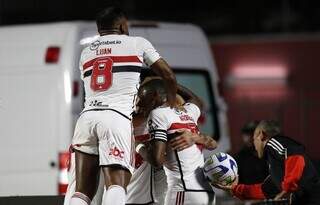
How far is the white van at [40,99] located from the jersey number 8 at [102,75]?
3153 mm

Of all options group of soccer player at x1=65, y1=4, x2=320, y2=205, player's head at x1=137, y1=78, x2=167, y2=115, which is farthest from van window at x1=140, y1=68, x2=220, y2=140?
player's head at x1=137, y1=78, x2=167, y2=115

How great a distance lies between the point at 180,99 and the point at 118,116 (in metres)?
1.09

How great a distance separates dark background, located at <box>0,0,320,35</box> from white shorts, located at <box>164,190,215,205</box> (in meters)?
15.8

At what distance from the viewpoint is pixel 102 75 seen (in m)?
7.63

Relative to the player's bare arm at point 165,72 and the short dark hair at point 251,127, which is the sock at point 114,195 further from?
the short dark hair at point 251,127

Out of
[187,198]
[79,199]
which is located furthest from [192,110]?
[79,199]

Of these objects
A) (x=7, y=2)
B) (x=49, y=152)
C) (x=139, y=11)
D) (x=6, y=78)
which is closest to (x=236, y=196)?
(x=49, y=152)

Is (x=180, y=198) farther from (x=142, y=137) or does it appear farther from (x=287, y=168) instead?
(x=287, y=168)

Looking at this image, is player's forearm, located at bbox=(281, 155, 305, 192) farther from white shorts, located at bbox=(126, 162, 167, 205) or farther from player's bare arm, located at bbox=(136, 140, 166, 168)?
white shorts, located at bbox=(126, 162, 167, 205)

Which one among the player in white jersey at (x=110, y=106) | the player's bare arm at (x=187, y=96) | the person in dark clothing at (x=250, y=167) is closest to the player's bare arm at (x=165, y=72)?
the player in white jersey at (x=110, y=106)

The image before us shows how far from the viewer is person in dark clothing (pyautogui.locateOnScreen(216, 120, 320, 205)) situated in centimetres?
806

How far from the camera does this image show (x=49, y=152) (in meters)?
10.9

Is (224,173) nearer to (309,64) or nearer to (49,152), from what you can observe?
(49,152)

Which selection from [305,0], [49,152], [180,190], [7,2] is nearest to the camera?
[180,190]
